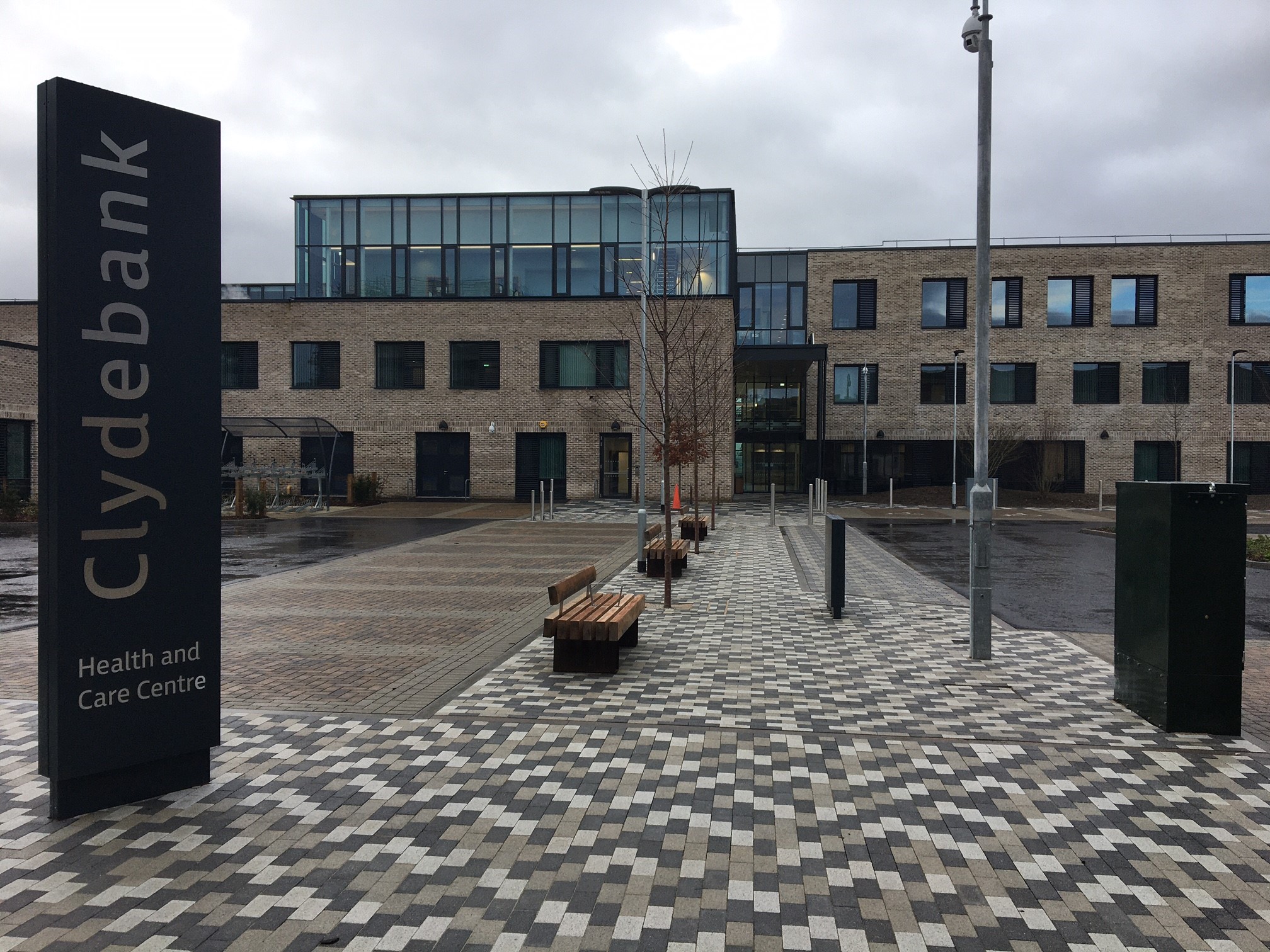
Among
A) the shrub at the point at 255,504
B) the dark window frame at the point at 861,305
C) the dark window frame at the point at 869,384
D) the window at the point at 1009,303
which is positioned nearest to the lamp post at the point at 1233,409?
the window at the point at 1009,303

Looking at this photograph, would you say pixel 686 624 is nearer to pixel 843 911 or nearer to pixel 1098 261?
pixel 843 911

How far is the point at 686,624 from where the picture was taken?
10.4 metres

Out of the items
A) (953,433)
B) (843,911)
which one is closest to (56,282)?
(843,911)

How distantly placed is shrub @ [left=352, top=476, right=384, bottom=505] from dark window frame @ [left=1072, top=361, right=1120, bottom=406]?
3404 cm

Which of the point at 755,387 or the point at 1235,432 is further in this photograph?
the point at 755,387

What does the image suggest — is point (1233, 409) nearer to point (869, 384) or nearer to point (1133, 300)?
point (1133, 300)

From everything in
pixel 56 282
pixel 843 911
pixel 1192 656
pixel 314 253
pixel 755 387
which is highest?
pixel 314 253

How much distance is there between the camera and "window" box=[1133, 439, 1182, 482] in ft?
135

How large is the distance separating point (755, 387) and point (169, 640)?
42.3 meters

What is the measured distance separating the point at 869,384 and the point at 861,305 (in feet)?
13.7

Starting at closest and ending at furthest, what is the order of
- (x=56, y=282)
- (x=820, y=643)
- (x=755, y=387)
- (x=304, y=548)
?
1. (x=56, y=282)
2. (x=820, y=643)
3. (x=304, y=548)
4. (x=755, y=387)

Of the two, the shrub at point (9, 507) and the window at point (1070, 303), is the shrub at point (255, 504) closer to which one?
the shrub at point (9, 507)

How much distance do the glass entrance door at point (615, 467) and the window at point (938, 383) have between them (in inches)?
654

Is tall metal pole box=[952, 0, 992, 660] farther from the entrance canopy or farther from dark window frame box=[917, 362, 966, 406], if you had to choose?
dark window frame box=[917, 362, 966, 406]
